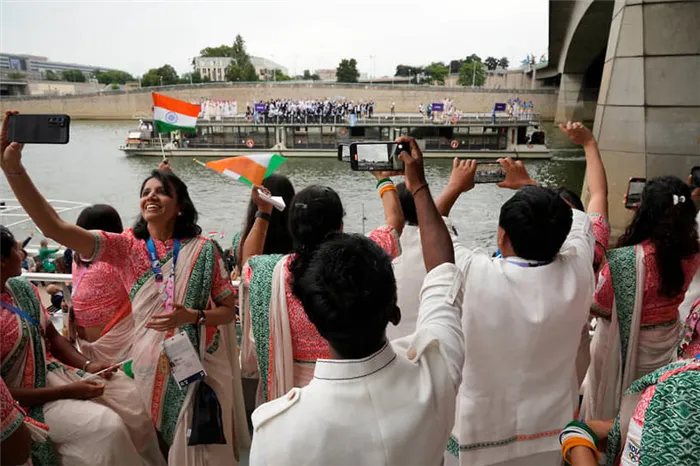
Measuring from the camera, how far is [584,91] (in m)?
33.6

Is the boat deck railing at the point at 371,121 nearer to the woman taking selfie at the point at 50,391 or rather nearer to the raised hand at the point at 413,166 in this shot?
the woman taking selfie at the point at 50,391

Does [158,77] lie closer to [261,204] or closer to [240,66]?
[240,66]

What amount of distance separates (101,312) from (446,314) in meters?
1.72

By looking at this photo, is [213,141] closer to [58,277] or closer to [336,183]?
[336,183]

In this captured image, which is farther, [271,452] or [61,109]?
[61,109]

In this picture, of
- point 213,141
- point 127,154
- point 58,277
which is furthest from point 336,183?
point 58,277

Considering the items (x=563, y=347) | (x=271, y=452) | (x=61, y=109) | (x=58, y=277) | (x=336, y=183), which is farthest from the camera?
(x=61, y=109)

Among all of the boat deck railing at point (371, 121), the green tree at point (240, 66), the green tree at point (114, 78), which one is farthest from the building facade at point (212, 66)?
the boat deck railing at point (371, 121)

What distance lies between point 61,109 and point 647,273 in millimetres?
51919

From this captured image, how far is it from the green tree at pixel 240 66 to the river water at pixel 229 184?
30.7 metres

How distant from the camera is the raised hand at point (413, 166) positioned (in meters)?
1.20

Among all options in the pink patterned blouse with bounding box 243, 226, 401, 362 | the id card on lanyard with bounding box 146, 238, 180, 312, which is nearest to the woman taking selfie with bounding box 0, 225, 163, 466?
the id card on lanyard with bounding box 146, 238, 180, 312

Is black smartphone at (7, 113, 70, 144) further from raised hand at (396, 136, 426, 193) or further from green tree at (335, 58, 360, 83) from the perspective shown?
green tree at (335, 58, 360, 83)

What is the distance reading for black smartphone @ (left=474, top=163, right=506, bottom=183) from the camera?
→ 163 cm
